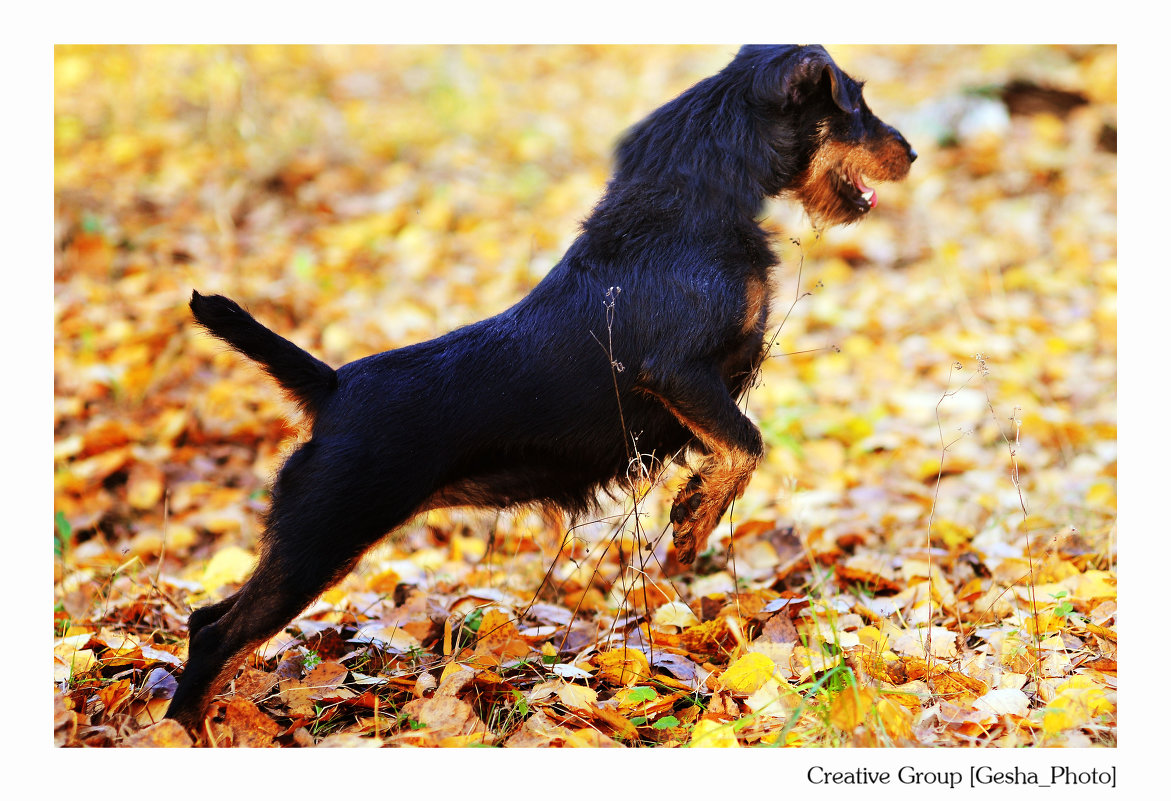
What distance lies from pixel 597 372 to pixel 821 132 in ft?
4.52

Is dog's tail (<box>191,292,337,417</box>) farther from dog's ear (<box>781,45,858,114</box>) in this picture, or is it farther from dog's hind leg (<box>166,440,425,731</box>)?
dog's ear (<box>781,45,858,114</box>)

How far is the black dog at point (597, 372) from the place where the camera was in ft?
10.5

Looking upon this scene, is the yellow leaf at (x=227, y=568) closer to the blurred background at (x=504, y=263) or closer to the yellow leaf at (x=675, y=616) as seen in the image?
the blurred background at (x=504, y=263)

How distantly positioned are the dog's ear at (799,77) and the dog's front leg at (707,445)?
1149 millimetres

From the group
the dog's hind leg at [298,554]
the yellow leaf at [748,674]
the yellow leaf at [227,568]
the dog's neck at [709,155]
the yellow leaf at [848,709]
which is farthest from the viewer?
the yellow leaf at [227,568]

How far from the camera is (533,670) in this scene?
143 inches

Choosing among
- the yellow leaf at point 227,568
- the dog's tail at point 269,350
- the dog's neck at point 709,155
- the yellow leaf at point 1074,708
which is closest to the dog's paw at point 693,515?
the dog's neck at point 709,155

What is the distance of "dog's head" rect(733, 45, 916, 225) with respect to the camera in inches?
147

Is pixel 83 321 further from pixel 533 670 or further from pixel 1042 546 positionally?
pixel 1042 546

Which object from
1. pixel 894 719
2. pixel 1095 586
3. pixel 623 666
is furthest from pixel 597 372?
pixel 1095 586

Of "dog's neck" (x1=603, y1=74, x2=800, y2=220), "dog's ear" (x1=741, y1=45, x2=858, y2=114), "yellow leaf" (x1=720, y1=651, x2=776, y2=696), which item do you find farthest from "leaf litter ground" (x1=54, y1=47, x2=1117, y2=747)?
"dog's ear" (x1=741, y1=45, x2=858, y2=114)

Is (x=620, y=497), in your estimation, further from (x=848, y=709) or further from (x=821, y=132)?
(x=821, y=132)

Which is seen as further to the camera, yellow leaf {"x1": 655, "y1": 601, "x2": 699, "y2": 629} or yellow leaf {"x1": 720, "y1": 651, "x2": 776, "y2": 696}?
yellow leaf {"x1": 655, "y1": 601, "x2": 699, "y2": 629}
